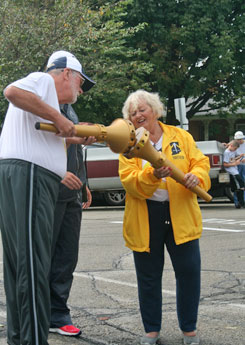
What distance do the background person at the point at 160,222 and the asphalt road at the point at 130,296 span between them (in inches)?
10.2

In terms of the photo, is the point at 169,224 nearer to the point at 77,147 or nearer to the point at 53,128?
the point at 77,147

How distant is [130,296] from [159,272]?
1492 mm

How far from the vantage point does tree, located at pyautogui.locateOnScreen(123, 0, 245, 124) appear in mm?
24469

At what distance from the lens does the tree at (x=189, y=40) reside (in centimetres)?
2447

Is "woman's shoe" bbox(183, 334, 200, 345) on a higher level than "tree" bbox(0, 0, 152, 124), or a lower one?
lower

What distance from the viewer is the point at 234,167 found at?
1617 centimetres

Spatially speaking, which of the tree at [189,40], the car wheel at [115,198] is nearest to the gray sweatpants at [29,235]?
the car wheel at [115,198]

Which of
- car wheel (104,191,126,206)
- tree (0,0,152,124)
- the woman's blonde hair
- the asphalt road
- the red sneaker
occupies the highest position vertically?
tree (0,0,152,124)

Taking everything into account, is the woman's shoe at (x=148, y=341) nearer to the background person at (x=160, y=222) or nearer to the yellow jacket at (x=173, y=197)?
the background person at (x=160, y=222)

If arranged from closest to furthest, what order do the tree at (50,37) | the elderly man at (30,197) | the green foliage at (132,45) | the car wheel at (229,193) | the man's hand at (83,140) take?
the elderly man at (30,197)
the man's hand at (83,140)
the car wheel at (229,193)
the tree at (50,37)
the green foliage at (132,45)

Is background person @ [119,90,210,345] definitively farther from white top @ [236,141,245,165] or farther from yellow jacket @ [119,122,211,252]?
white top @ [236,141,245,165]

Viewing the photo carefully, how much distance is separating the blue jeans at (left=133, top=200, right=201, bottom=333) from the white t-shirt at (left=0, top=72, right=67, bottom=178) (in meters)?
1.08

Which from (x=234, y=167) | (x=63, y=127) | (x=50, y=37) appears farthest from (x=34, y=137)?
(x=50, y=37)

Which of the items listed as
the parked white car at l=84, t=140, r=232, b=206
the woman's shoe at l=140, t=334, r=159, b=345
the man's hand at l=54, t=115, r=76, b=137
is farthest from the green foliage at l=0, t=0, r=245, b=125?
the man's hand at l=54, t=115, r=76, b=137
